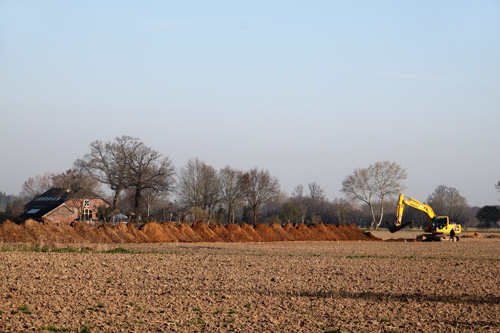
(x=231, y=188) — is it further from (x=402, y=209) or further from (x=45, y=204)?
(x=402, y=209)

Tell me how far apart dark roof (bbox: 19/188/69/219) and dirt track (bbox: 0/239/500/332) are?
194ft

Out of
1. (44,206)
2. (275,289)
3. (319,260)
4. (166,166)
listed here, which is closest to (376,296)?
(275,289)

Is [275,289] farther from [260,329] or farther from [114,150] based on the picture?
[114,150]

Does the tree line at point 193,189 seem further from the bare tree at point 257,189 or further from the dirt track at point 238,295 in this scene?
the dirt track at point 238,295

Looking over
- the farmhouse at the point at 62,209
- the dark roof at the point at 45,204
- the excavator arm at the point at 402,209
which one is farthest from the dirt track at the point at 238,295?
the dark roof at the point at 45,204

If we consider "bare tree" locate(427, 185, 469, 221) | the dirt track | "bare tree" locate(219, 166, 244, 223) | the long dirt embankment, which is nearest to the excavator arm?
the long dirt embankment

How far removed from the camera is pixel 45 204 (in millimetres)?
92562

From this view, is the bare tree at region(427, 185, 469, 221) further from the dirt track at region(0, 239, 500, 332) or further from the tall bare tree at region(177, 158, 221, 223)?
the dirt track at region(0, 239, 500, 332)

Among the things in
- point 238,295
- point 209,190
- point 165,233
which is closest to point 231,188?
point 209,190

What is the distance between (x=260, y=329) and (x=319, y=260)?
60.1 ft

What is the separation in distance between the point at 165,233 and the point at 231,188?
142ft

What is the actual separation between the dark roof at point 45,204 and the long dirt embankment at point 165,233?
37550 mm

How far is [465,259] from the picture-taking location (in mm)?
35719

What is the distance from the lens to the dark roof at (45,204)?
86.2m
